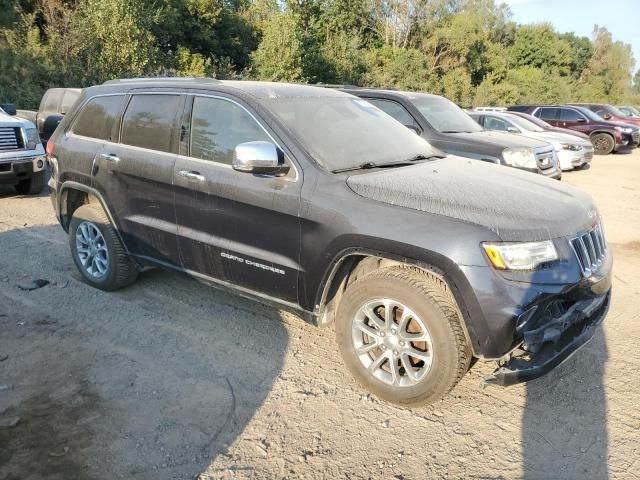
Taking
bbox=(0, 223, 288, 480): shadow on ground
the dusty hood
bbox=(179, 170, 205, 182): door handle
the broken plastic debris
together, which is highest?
the dusty hood

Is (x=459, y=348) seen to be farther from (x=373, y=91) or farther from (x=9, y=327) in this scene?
(x=373, y=91)

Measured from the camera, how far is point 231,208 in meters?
3.66

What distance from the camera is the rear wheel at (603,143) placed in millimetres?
18673

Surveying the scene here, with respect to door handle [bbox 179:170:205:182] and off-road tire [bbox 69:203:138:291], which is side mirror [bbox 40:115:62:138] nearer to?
off-road tire [bbox 69:203:138:291]

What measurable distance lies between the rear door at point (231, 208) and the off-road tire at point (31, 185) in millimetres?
5781

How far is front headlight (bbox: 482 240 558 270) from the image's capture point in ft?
9.14

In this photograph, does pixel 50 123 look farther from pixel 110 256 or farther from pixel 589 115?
pixel 589 115

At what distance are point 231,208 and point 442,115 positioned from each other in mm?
5816

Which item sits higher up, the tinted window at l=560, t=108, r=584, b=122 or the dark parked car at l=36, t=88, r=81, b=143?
the tinted window at l=560, t=108, r=584, b=122

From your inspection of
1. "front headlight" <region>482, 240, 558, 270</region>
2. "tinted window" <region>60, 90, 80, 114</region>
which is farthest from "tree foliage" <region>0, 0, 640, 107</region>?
"front headlight" <region>482, 240, 558, 270</region>

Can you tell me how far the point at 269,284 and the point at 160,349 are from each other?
3.24 ft

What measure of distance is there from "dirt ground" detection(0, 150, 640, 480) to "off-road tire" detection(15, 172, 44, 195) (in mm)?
4557

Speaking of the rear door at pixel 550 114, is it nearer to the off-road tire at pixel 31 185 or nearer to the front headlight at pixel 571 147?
the front headlight at pixel 571 147

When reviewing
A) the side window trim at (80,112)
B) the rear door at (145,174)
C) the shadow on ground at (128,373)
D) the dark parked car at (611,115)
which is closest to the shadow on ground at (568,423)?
the shadow on ground at (128,373)
